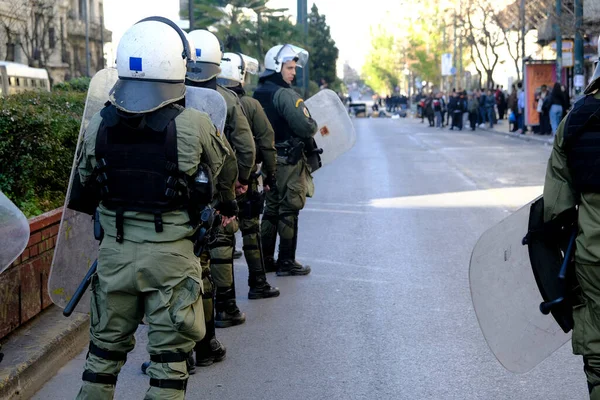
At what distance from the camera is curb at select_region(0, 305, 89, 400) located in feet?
17.2

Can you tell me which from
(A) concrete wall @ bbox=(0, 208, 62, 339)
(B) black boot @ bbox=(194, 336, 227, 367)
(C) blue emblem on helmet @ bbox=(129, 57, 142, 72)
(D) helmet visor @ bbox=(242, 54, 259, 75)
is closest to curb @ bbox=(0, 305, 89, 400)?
(A) concrete wall @ bbox=(0, 208, 62, 339)

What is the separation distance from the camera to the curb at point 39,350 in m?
5.23

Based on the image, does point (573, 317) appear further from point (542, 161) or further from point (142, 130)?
point (542, 161)

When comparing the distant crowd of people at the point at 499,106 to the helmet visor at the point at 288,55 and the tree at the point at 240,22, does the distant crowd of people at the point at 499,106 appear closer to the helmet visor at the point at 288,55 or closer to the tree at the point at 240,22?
the tree at the point at 240,22

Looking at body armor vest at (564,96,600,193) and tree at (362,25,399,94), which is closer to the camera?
body armor vest at (564,96,600,193)

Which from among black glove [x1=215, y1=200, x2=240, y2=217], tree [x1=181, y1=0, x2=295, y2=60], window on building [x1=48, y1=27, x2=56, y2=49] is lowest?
black glove [x1=215, y1=200, x2=240, y2=217]

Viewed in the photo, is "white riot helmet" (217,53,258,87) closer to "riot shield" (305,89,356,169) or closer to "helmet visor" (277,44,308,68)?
"helmet visor" (277,44,308,68)

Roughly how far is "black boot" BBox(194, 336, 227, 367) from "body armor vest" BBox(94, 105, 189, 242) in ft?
6.34

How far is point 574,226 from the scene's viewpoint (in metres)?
3.95

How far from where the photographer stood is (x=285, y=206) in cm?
857

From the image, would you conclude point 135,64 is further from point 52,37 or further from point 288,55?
point 52,37

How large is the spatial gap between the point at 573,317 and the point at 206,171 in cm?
157

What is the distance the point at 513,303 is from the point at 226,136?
254 centimetres

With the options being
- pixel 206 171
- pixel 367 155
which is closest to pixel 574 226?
pixel 206 171
